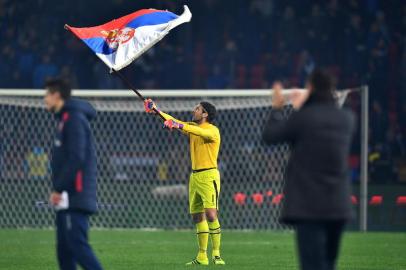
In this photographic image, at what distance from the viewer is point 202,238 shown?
43.5 feet

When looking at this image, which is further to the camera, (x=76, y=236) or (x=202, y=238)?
(x=202, y=238)

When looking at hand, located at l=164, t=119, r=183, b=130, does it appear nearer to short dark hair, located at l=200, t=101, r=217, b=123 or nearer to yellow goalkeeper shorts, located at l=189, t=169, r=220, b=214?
short dark hair, located at l=200, t=101, r=217, b=123

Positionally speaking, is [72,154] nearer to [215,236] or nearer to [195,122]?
[215,236]

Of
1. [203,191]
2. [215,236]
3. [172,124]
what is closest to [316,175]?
[172,124]

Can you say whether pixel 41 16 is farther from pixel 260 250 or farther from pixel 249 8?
pixel 260 250

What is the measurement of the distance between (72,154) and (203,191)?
5.16m

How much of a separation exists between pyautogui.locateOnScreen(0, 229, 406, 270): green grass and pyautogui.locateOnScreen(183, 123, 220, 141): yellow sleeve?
1.50m

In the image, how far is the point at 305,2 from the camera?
91.9ft

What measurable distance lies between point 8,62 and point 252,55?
5879 millimetres

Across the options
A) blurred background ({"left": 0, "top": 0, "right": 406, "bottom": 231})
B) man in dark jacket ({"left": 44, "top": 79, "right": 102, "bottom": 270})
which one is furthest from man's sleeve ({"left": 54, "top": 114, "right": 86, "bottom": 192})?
blurred background ({"left": 0, "top": 0, "right": 406, "bottom": 231})

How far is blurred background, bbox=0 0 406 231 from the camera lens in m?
26.3

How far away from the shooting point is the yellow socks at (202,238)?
13141 millimetres

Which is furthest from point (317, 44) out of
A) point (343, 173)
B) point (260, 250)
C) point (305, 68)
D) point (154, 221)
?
point (343, 173)

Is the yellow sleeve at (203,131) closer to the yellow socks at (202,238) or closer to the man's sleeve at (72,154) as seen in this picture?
the yellow socks at (202,238)
